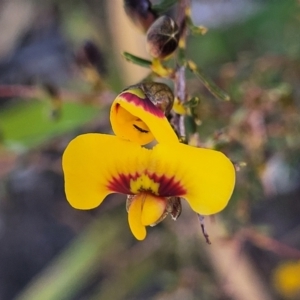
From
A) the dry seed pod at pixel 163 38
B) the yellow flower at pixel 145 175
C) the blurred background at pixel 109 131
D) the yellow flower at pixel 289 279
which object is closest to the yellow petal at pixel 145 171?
the yellow flower at pixel 145 175

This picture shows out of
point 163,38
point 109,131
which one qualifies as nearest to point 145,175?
point 163,38

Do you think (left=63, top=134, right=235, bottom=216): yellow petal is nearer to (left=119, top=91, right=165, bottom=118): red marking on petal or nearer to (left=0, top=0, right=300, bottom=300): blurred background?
(left=119, top=91, right=165, bottom=118): red marking on petal

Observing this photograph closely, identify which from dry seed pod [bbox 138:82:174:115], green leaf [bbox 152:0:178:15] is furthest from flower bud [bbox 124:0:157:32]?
dry seed pod [bbox 138:82:174:115]

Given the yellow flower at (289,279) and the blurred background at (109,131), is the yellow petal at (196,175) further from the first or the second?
the yellow flower at (289,279)

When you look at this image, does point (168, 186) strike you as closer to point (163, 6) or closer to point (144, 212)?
point (144, 212)

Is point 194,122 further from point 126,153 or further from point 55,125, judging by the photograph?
point 55,125

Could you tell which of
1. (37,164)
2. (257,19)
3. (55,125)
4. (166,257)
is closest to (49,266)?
(166,257)
